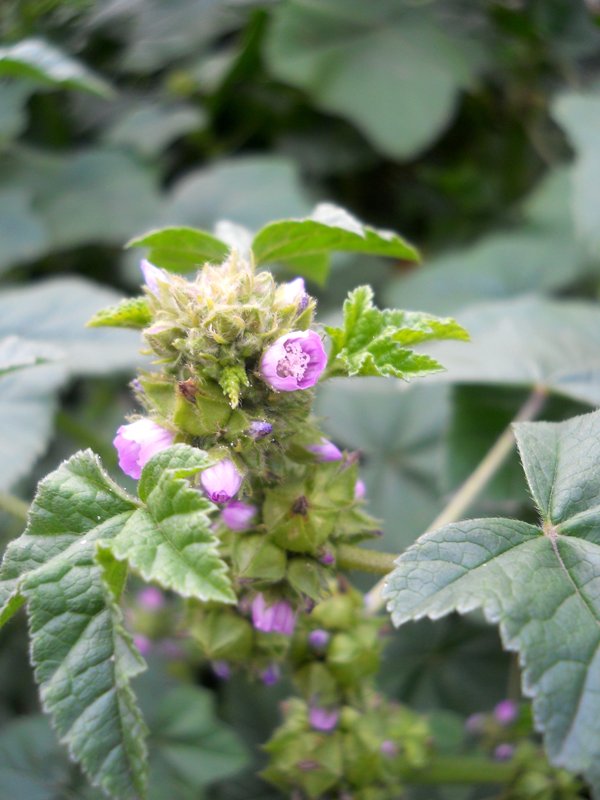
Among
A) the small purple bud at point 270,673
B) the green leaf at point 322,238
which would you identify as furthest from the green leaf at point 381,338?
the small purple bud at point 270,673

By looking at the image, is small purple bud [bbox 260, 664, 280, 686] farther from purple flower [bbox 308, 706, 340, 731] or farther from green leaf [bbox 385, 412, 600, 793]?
green leaf [bbox 385, 412, 600, 793]

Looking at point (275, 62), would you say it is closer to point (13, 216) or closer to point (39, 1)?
point (39, 1)

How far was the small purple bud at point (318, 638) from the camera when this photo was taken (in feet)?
4.90

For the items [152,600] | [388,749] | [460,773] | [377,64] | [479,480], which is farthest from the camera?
[377,64]

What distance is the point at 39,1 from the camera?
3340mm

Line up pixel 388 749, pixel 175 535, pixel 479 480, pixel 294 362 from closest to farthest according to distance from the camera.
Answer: pixel 175 535
pixel 294 362
pixel 388 749
pixel 479 480

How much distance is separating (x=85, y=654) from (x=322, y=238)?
30.3 inches

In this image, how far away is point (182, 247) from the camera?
1510 millimetres

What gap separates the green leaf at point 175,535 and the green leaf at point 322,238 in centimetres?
50

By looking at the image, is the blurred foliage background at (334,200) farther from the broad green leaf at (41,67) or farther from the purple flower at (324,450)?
the purple flower at (324,450)

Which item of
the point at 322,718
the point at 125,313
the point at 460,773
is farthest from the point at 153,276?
the point at 460,773

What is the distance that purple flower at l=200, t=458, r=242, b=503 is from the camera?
43.2 inches

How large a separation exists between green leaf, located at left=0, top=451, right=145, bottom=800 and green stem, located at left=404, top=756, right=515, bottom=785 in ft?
2.72

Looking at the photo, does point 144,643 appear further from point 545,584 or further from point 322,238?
point 545,584
